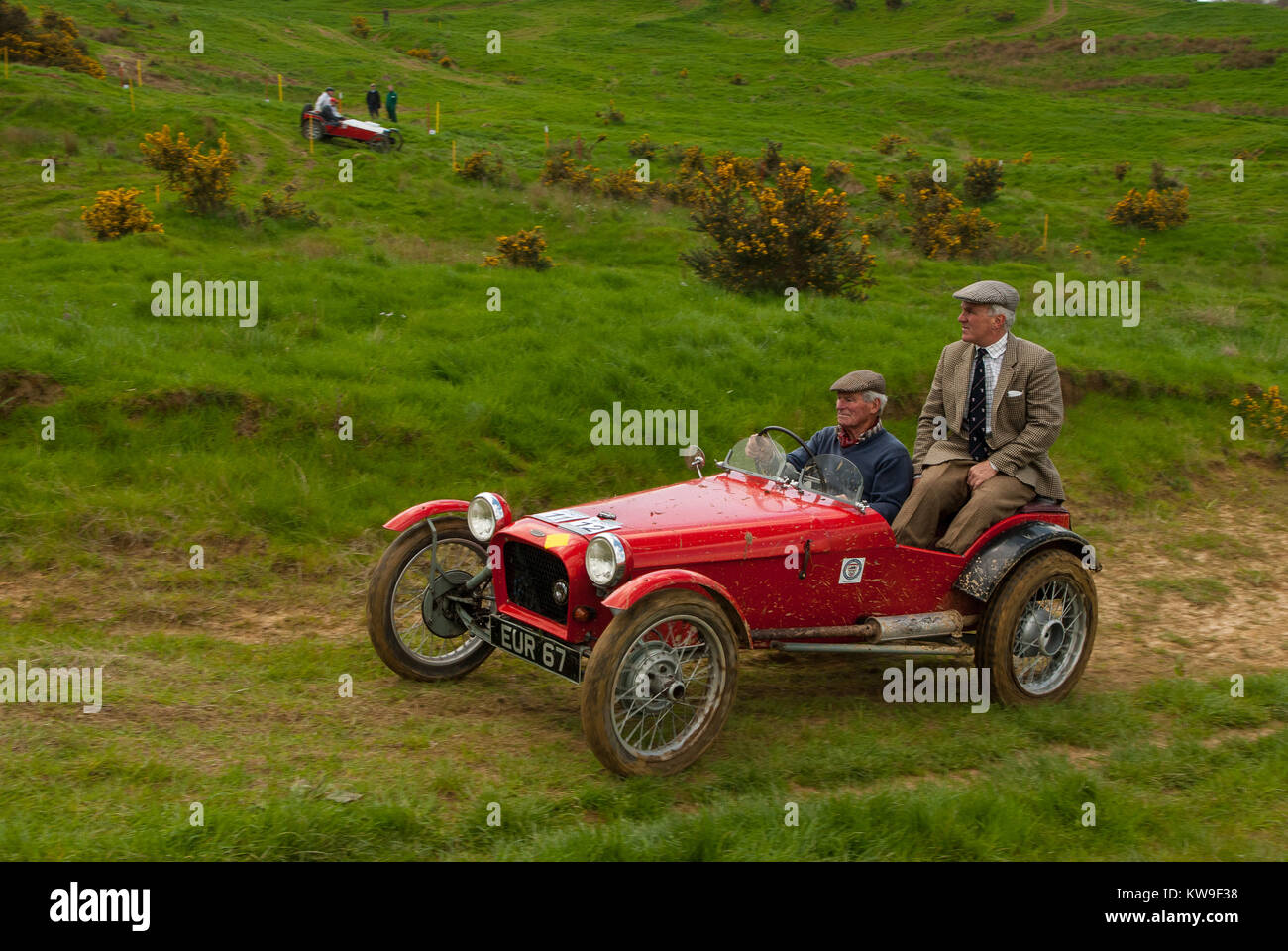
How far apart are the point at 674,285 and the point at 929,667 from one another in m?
8.40

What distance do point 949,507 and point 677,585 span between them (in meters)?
2.28

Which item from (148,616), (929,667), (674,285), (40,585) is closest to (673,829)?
(929,667)

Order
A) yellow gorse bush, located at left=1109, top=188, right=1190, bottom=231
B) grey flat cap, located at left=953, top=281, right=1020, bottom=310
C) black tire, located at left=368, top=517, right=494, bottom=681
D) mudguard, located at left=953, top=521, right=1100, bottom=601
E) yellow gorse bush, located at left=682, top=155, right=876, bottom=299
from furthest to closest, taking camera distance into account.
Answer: yellow gorse bush, located at left=1109, top=188, right=1190, bottom=231 → yellow gorse bush, located at left=682, top=155, right=876, bottom=299 → grey flat cap, located at left=953, top=281, right=1020, bottom=310 → mudguard, located at left=953, top=521, right=1100, bottom=601 → black tire, located at left=368, top=517, right=494, bottom=681

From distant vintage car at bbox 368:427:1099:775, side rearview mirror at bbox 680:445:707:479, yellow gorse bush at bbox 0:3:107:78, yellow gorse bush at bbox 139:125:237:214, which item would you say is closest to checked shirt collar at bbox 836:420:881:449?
distant vintage car at bbox 368:427:1099:775

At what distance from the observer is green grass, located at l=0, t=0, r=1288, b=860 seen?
487 centimetres

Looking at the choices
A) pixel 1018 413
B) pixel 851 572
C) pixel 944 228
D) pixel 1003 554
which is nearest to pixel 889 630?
pixel 851 572

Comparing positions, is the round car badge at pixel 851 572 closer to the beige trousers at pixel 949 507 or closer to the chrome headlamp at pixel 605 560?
the beige trousers at pixel 949 507

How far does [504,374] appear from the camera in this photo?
1086 centimetres

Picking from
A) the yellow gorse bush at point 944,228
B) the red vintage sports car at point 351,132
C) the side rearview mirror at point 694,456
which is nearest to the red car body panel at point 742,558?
the side rearview mirror at point 694,456

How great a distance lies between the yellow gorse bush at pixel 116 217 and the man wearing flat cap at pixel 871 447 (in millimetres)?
12744

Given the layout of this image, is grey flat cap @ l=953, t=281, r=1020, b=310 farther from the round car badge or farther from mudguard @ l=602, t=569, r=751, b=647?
mudguard @ l=602, t=569, r=751, b=647

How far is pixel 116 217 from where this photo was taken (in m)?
16.1

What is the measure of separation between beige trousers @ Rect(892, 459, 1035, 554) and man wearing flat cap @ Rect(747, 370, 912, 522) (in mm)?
105

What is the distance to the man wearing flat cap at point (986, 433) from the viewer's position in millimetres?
6633
